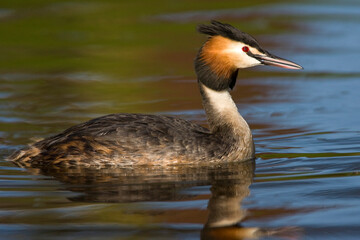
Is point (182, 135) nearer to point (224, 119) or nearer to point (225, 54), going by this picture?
point (224, 119)

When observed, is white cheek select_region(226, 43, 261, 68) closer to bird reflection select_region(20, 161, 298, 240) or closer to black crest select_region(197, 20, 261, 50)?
black crest select_region(197, 20, 261, 50)

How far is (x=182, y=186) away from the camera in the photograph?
824 cm

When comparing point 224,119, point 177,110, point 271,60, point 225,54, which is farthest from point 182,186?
point 177,110

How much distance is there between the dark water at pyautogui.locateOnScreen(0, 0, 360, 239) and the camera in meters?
7.07

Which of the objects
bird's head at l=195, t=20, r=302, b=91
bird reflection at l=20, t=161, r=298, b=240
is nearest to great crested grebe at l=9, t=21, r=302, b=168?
bird's head at l=195, t=20, r=302, b=91

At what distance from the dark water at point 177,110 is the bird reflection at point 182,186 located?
21 millimetres

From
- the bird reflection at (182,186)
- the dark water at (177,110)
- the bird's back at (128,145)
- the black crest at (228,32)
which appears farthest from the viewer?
the black crest at (228,32)

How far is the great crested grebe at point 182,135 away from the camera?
9.04 meters

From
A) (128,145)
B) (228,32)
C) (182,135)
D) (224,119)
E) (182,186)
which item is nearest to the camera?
(182,186)

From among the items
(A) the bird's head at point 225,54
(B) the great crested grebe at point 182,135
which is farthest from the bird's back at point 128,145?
(A) the bird's head at point 225,54

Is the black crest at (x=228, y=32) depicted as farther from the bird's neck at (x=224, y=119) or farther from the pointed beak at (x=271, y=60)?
the bird's neck at (x=224, y=119)

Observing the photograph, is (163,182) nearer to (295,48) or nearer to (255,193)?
(255,193)

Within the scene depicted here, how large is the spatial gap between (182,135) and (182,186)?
102 centimetres

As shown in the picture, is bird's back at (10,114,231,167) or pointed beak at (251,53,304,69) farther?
pointed beak at (251,53,304,69)
